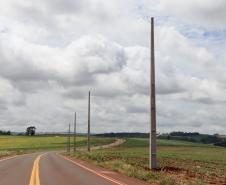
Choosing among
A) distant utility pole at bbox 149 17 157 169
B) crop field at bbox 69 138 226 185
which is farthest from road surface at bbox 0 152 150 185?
distant utility pole at bbox 149 17 157 169

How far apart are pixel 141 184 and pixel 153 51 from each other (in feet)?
39.2

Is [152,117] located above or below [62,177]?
above

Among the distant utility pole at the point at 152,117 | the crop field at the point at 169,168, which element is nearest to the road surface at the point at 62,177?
the crop field at the point at 169,168

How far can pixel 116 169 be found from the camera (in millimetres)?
32781

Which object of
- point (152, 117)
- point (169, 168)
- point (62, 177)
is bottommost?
point (62, 177)

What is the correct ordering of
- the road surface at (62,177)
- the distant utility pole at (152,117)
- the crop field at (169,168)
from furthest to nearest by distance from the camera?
1. the distant utility pole at (152,117)
2. the crop field at (169,168)
3. the road surface at (62,177)

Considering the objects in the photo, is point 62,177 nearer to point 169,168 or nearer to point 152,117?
point 152,117

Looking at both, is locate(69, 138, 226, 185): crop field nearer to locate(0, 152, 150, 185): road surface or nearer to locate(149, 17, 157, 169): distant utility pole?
locate(149, 17, 157, 169): distant utility pole

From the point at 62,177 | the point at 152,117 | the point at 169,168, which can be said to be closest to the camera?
the point at 62,177

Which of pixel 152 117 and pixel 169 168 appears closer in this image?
pixel 152 117

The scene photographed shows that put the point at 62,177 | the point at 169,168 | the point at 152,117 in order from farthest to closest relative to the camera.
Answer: the point at 169,168, the point at 152,117, the point at 62,177

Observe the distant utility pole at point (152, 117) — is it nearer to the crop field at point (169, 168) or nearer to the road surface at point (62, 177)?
the crop field at point (169, 168)

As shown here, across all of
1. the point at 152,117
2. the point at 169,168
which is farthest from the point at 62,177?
the point at 169,168

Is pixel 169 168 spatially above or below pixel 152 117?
below
